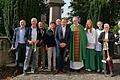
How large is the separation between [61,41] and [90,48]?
1.07 m

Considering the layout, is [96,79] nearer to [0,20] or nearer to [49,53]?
[49,53]

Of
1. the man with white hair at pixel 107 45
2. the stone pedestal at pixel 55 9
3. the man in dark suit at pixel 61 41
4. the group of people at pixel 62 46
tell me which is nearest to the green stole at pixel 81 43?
the group of people at pixel 62 46

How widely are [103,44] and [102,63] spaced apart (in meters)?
0.69

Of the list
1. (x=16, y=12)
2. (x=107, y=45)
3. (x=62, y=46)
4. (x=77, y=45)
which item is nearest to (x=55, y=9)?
(x=16, y=12)

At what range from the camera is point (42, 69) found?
10.4m

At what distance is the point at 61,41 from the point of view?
9930 mm

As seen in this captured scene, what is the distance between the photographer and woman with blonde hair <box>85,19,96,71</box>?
10.3 meters

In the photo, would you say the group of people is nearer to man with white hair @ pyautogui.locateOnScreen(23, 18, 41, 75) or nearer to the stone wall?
man with white hair @ pyautogui.locateOnScreen(23, 18, 41, 75)

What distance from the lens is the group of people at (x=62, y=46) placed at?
9883 mm

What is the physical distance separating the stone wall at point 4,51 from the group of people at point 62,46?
1.49 m

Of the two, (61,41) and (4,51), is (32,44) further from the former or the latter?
(4,51)

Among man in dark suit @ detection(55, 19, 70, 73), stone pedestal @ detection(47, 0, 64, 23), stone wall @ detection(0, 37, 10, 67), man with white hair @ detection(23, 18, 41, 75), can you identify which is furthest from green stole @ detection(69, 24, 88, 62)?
stone wall @ detection(0, 37, 10, 67)

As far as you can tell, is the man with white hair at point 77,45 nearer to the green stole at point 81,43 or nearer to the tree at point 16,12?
the green stole at point 81,43

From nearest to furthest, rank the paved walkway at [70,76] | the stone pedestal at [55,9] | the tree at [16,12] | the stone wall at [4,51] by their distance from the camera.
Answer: the paved walkway at [70,76] < the stone wall at [4,51] < the stone pedestal at [55,9] < the tree at [16,12]
